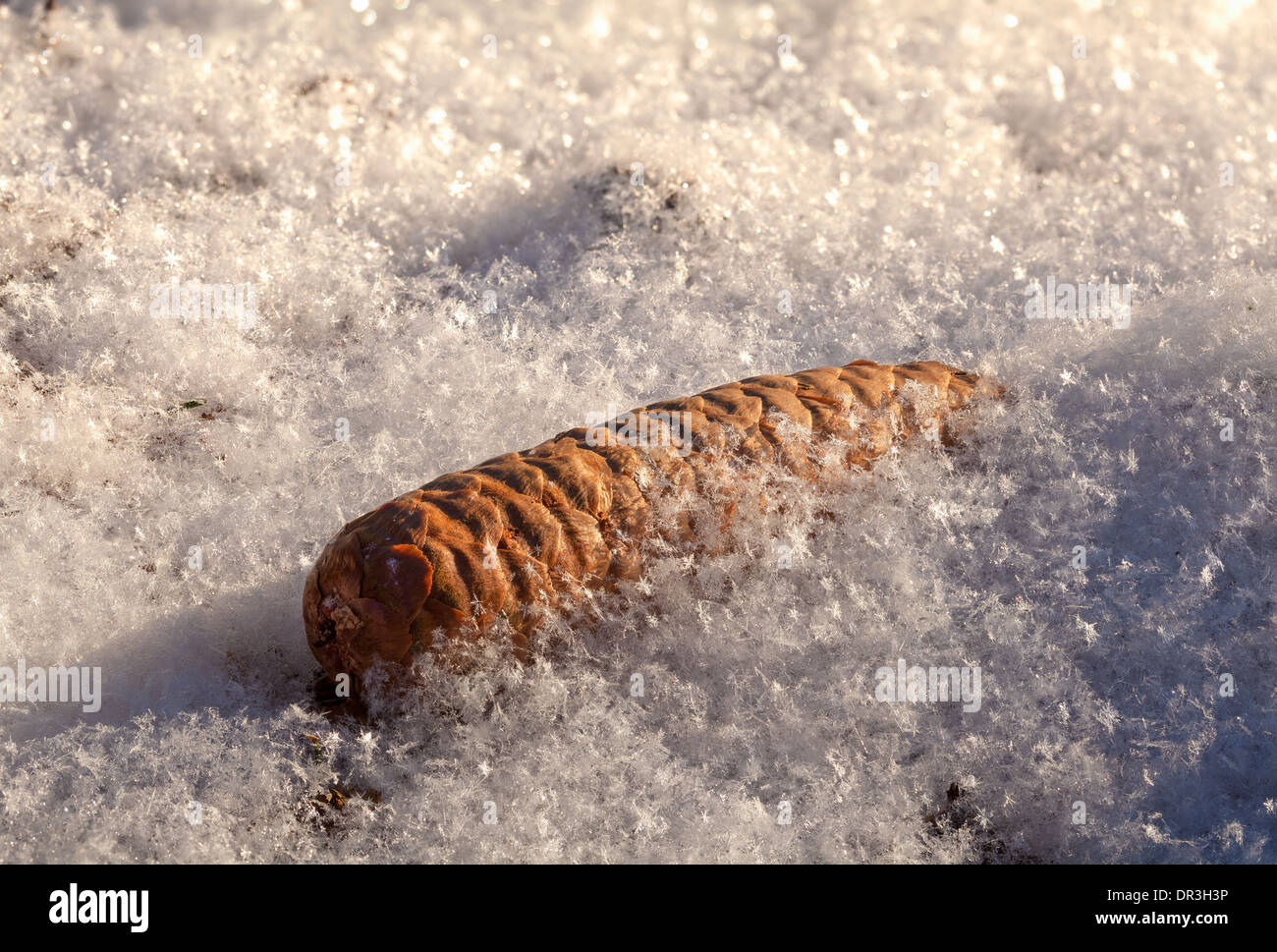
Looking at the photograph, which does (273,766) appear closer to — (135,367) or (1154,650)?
(135,367)

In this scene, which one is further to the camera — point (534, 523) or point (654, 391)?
point (654, 391)

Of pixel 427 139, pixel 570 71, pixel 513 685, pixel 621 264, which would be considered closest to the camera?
pixel 513 685

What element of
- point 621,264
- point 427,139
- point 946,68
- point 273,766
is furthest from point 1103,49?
point 273,766

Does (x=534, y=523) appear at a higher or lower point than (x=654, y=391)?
lower
